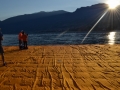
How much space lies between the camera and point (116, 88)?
275 inches

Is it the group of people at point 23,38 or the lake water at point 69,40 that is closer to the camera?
the group of people at point 23,38

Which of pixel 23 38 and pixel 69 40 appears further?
pixel 69 40

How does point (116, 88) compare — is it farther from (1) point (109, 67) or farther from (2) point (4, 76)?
(2) point (4, 76)

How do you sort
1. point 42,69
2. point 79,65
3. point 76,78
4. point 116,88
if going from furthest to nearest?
1. point 79,65
2. point 42,69
3. point 76,78
4. point 116,88

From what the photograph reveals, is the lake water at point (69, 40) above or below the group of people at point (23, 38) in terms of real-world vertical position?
below

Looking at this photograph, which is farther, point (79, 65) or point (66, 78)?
point (79, 65)

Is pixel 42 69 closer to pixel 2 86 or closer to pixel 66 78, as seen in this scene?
pixel 66 78

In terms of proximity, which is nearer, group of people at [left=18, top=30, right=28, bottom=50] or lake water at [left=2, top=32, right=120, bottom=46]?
group of people at [left=18, top=30, right=28, bottom=50]

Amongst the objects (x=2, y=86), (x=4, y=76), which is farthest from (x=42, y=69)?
(x=2, y=86)

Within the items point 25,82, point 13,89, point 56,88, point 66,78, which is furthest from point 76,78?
point 13,89

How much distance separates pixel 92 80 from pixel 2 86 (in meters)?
3.79

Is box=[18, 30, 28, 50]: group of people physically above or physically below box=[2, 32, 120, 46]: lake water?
above

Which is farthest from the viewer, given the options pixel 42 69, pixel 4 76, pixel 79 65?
pixel 79 65

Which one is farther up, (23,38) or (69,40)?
(23,38)
